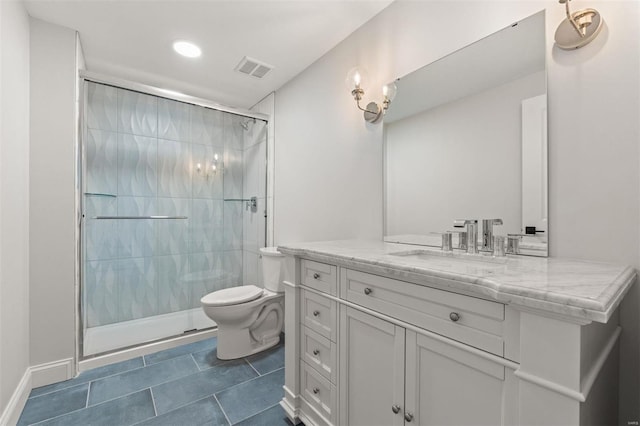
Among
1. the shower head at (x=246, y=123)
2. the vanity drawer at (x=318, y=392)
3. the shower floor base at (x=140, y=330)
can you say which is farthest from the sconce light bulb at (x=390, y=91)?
the shower floor base at (x=140, y=330)

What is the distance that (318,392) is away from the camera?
1.41 m

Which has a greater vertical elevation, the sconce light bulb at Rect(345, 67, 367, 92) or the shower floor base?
the sconce light bulb at Rect(345, 67, 367, 92)

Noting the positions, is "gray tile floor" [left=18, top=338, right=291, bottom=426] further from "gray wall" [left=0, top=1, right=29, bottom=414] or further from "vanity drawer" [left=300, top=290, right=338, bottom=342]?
"vanity drawer" [left=300, top=290, right=338, bottom=342]

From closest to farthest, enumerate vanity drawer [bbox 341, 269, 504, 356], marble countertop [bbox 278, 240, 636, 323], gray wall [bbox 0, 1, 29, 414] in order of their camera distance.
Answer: marble countertop [bbox 278, 240, 636, 323] < vanity drawer [bbox 341, 269, 504, 356] < gray wall [bbox 0, 1, 29, 414]

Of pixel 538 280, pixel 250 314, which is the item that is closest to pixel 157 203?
pixel 250 314

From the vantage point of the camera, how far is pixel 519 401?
2.28 ft

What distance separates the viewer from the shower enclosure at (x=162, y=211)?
2.46 m

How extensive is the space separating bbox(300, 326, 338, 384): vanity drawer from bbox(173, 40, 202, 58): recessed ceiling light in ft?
6.99

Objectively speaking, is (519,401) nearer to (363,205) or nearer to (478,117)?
(478,117)

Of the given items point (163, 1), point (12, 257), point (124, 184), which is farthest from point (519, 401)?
point (124, 184)

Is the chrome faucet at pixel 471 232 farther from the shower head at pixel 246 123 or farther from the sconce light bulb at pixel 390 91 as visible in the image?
the shower head at pixel 246 123

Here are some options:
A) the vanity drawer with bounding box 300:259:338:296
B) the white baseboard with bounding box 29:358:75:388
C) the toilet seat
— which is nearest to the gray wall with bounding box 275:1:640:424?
the vanity drawer with bounding box 300:259:338:296

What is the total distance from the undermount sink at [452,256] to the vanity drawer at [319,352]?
0.53 meters

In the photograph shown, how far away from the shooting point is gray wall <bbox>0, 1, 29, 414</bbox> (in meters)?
1.43
